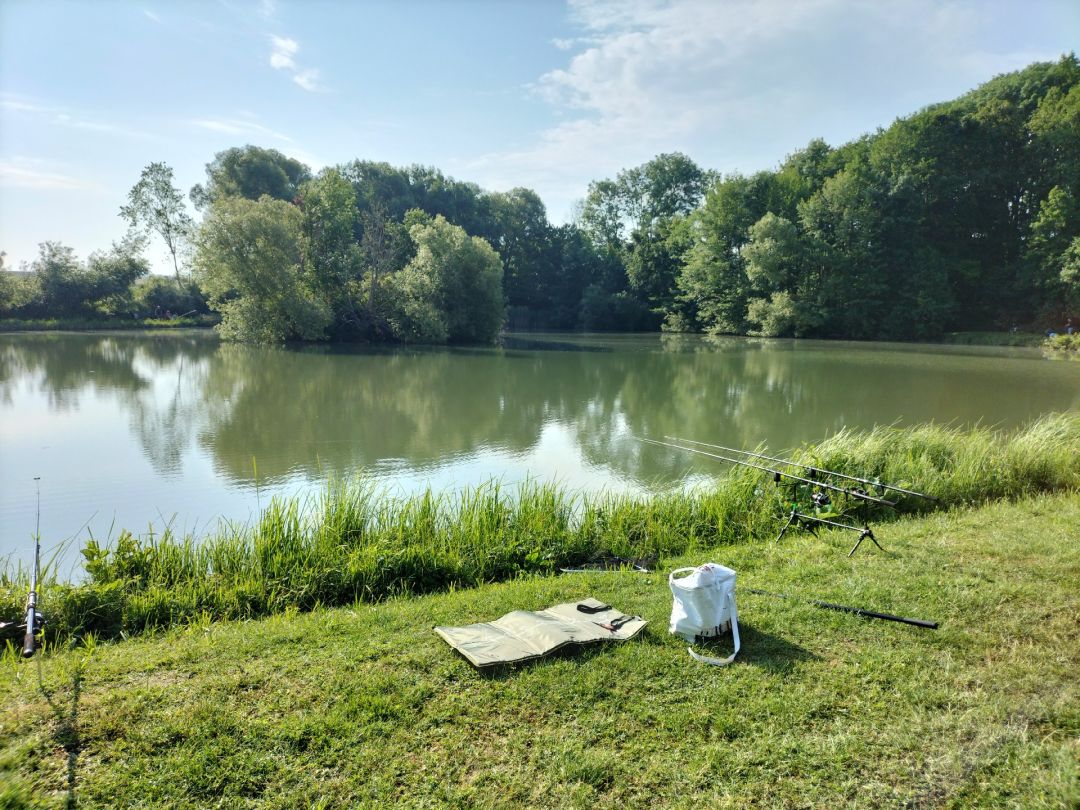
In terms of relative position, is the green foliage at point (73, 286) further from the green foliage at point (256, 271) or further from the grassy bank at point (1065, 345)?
the grassy bank at point (1065, 345)

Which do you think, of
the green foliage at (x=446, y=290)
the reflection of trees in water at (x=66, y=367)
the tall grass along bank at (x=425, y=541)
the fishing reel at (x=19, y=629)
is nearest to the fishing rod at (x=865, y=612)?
the tall grass along bank at (x=425, y=541)

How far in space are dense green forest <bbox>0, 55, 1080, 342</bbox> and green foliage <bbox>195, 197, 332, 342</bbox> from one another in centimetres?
10

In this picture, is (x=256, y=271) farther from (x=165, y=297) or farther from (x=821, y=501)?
(x=821, y=501)

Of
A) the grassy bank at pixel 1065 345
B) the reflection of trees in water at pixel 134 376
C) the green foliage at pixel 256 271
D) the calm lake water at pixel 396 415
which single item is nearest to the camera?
the calm lake water at pixel 396 415

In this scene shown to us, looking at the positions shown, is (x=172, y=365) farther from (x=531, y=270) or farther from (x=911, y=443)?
(x=531, y=270)

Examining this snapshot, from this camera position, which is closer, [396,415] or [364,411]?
[396,415]

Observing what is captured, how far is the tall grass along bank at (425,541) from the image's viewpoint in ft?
13.2

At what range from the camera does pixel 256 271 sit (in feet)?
96.5

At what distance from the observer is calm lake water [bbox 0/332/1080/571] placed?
27.1 feet

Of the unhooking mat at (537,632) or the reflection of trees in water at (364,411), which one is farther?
the reflection of trees in water at (364,411)

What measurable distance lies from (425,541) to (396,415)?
351 inches

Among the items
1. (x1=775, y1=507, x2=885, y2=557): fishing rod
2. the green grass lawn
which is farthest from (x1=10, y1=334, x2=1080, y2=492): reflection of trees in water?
the green grass lawn

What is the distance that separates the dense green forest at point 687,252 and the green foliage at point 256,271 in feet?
0.31

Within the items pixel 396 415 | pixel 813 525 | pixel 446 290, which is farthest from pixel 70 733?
pixel 446 290
